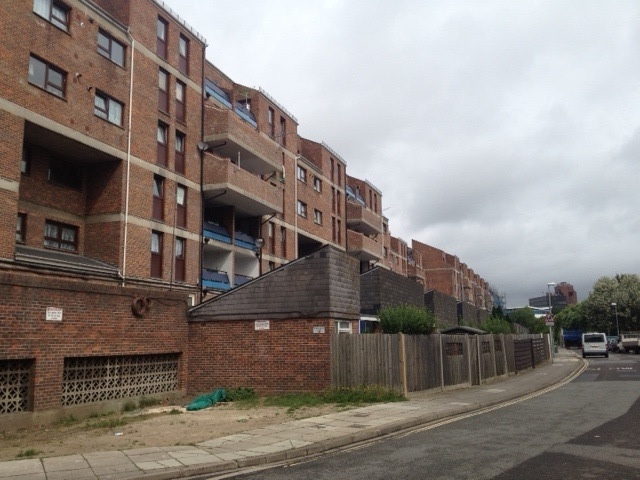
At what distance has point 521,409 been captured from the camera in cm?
1459

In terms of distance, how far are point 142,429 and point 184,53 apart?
20.2m

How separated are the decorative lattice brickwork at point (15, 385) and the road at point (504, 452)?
23.4ft

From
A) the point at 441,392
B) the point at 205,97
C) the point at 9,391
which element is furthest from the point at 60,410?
the point at 205,97

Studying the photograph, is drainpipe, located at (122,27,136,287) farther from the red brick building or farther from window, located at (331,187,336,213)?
window, located at (331,187,336,213)

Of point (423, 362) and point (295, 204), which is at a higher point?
point (295, 204)

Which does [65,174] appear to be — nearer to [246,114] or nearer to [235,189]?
[235,189]

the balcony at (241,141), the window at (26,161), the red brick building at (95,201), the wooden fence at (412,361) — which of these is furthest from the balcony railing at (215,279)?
the wooden fence at (412,361)

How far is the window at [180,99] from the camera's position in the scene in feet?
85.8

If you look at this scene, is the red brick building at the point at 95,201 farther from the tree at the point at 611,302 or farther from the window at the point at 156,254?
the tree at the point at 611,302

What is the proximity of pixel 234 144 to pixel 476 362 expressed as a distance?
50.5 feet

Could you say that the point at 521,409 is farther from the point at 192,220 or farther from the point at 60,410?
the point at 192,220

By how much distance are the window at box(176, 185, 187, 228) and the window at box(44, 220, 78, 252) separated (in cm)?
467

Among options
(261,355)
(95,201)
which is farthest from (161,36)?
(261,355)

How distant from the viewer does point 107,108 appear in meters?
21.6
